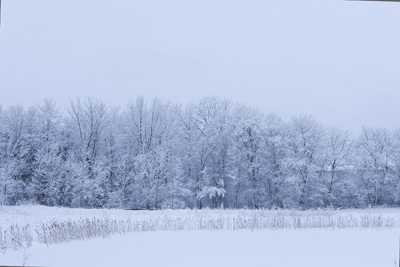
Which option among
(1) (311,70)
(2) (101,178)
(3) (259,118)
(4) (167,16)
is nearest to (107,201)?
(2) (101,178)

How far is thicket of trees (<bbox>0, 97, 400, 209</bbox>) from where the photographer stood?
24.0 meters

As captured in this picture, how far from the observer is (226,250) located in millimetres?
6168

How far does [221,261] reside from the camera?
17.7 feet

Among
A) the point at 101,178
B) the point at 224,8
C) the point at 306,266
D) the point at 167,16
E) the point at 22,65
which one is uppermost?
the point at 22,65

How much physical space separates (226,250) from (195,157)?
20.2 m

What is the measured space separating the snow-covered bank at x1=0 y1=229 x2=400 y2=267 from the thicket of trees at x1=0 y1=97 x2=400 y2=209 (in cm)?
1646

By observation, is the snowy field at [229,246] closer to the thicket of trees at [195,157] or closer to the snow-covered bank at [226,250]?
the snow-covered bank at [226,250]

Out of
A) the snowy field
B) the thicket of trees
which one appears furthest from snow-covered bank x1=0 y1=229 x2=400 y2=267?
the thicket of trees

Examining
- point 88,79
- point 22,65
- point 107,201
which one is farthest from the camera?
point 88,79

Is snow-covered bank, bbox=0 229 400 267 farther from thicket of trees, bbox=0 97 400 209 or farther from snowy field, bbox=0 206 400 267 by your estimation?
thicket of trees, bbox=0 97 400 209

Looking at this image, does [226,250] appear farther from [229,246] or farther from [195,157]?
[195,157]

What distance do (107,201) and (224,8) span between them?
18.1 metres

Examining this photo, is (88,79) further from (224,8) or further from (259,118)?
(224,8)

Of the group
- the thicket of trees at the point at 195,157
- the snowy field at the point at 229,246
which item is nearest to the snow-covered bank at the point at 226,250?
the snowy field at the point at 229,246
